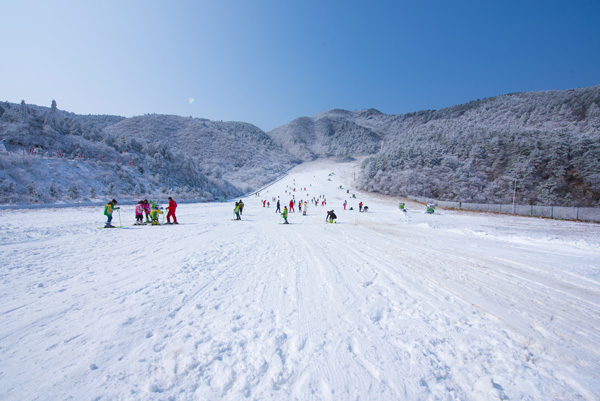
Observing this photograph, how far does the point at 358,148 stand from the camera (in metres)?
155

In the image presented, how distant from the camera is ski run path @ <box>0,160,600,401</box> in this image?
229cm

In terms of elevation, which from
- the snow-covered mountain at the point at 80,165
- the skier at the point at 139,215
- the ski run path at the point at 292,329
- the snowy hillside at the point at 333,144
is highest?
the snowy hillside at the point at 333,144

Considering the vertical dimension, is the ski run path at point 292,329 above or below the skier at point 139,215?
below

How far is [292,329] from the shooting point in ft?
10.6

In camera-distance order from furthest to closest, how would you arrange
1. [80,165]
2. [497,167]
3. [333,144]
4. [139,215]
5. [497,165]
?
[333,144]
[497,165]
[497,167]
[80,165]
[139,215]

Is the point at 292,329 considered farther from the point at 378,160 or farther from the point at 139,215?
the point at 378,160

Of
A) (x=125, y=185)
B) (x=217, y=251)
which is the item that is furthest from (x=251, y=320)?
(x=125, y=185)

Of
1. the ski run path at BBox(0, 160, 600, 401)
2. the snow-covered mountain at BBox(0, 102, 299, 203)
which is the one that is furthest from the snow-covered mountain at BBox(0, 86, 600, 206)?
the ski run path at BBox(0, 160, 600, 401)

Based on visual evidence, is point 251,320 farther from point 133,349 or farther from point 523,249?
point 523,249

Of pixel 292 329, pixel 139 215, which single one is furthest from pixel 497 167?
pixel 292 329

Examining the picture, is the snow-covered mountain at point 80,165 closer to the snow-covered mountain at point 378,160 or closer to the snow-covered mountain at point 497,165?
the snow-covered mountain at point 378,160

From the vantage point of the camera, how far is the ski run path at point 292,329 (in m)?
2.29

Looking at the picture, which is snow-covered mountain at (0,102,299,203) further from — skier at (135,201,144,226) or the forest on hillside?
the forest on hillside

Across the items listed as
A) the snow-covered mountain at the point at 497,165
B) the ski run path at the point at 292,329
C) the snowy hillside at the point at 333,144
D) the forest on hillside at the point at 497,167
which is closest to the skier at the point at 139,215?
the ski run path at the point at 292,329
